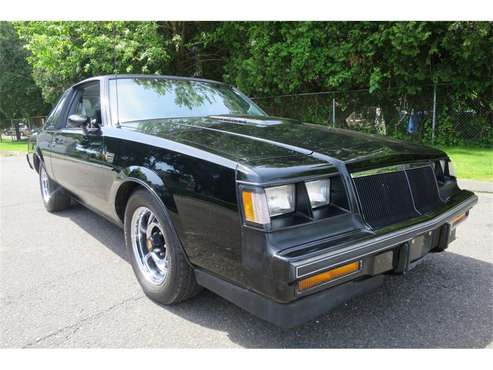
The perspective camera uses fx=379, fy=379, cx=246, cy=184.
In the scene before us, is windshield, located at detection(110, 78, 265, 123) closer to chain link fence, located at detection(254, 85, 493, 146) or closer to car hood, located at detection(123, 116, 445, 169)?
car hood, located at detection(123, 116, 445, 169)

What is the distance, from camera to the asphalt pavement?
2215mm

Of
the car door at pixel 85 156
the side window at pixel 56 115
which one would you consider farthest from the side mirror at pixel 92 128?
the side window at pixel 56 115

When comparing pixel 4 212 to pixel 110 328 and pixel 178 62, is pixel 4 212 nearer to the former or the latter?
pixel 110 328

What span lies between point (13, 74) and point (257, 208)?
30.7 meters

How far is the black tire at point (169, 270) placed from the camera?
91.4 inches

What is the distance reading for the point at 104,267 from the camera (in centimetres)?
333

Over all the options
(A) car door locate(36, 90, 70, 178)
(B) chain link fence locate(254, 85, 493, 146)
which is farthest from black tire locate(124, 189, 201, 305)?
(B) chain link fence locate(254, 85, 493, 146)

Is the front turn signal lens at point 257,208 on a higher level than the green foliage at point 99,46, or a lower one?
lower

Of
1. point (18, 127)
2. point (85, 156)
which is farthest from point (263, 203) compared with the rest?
point (18, 127)

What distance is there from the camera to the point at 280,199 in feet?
6.31

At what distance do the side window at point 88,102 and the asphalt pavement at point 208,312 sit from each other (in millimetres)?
1343

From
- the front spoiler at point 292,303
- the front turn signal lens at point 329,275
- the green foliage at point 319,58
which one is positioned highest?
the green foliage at point 319,58

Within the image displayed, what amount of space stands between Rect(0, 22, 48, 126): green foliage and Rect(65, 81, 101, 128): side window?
2691 centimetres

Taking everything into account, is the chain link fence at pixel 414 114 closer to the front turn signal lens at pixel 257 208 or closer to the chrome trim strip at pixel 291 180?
the chrome trim strip at pixel 291 180
